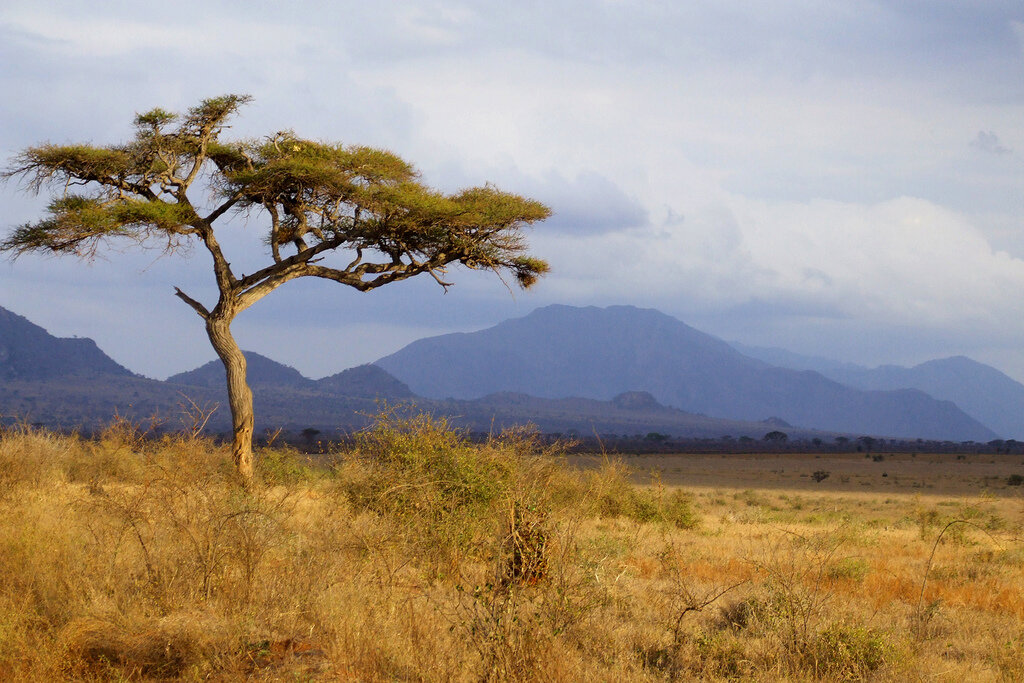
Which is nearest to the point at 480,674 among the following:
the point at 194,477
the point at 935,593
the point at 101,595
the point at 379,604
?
the point at 379,604

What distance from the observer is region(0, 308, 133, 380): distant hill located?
121 m

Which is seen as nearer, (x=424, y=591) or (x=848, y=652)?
(x=848, y=652)

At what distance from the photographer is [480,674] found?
18.9 feet

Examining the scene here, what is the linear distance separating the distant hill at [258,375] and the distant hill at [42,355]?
20770mm

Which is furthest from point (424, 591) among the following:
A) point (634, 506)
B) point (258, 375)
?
point (258, 375)

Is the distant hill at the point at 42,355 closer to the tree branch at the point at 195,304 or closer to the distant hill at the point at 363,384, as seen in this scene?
the distant hill at the point at 363,384

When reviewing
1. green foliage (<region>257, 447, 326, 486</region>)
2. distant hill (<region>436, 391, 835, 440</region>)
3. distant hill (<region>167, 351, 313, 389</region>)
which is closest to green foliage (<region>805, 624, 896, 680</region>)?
green foliage (<region>257, 447, 326, 486</region>)

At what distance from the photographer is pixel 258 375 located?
158625 mm

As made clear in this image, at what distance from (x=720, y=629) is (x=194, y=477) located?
5.72 m

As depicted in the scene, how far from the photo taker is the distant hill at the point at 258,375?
155 m

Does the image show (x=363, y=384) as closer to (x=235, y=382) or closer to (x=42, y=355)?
(x=42, y=355)

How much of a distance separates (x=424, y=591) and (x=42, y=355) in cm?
A: 13854

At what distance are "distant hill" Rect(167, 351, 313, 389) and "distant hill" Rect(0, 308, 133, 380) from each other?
2077 centimetres

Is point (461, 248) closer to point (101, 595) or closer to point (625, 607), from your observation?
point (625, 607)
